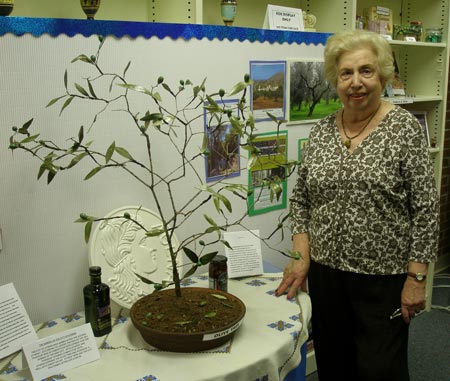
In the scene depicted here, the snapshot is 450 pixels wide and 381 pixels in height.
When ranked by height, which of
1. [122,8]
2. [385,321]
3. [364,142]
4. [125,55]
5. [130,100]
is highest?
[122,8]

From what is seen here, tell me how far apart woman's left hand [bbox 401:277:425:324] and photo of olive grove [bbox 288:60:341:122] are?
898mm

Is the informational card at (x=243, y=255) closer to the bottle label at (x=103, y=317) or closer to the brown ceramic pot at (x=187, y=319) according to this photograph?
the brown ceramic pot at (x=187, y=319)

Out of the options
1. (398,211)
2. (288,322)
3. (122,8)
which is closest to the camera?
(288,322)

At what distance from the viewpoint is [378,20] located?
2723 mm

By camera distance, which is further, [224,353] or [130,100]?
[130,100]

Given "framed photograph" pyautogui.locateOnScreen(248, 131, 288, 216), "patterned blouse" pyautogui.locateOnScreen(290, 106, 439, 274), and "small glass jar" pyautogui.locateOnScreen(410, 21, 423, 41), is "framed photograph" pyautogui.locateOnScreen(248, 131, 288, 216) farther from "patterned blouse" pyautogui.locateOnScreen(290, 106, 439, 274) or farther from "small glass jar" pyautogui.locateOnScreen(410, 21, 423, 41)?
"small glass jar" pyautogui.locateOnScreen(410, 21, 423, 41)

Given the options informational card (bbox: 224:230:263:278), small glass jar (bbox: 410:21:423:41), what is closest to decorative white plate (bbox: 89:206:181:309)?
informational card (bbox: 224:230:263:278)

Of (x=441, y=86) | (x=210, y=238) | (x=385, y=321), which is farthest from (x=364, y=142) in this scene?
(x=441, y=86)

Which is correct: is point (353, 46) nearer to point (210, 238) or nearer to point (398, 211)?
point (398, 211)

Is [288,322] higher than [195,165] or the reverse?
the reverse

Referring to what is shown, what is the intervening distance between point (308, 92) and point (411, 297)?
103 centimetres

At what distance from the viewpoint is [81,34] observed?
1.57 meters

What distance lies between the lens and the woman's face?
5.49 ft

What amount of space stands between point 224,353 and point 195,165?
30.9 inches
